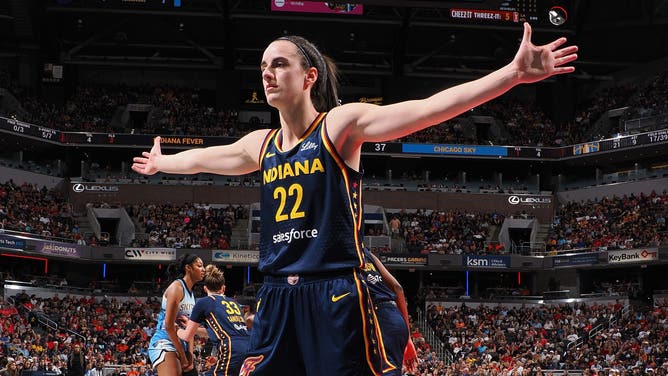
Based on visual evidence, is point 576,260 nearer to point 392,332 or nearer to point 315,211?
point 392,332

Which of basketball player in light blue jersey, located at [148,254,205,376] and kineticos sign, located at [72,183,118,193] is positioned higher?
kineticos sign, located at [72,183,118,193]

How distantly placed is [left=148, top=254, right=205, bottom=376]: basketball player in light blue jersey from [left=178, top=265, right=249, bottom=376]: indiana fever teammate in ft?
0.67

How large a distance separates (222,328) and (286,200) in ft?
17.0

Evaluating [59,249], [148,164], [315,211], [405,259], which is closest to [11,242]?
[59,249]

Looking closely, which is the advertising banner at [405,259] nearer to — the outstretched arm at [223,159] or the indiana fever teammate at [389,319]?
the indiana fever teammate at [389,319]

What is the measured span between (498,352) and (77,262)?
22.9m

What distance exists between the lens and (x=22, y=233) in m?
41.8

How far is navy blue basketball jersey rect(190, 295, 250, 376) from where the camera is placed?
Answer: 9.66 m

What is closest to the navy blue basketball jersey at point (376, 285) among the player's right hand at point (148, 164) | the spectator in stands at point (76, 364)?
the player's right hand at point (148, 164)

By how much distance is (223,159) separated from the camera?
221 inches

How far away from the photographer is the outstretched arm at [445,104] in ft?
14.4

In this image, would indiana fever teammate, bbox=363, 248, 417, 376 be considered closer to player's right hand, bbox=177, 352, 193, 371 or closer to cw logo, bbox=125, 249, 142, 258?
player's right hand, bbox=177, 352, 193, 371

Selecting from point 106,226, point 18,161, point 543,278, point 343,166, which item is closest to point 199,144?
point 106,226

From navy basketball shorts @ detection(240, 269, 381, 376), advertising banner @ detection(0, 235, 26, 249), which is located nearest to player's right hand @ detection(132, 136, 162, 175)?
navy basketball shorts @ detection(240, 269, 381, 376)
